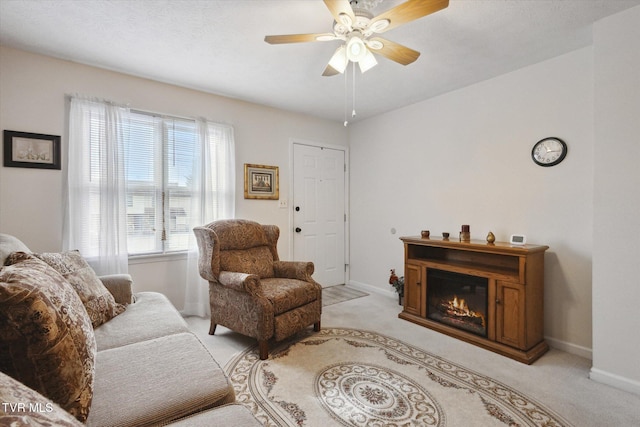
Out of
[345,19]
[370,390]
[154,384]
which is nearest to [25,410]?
[154,384]

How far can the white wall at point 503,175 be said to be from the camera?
2.54m

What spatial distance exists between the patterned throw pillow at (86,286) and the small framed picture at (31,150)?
3.91ft

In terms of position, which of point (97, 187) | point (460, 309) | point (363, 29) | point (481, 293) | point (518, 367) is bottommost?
point (518, 367)

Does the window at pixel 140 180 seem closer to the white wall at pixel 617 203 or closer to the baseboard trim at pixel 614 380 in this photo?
the white wall at pixel 617 203

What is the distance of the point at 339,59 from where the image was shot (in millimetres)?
2086

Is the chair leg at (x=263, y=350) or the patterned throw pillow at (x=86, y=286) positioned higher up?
the patterned throw pillow at (x=86, y=286)

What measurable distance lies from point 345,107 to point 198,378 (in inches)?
→ 139

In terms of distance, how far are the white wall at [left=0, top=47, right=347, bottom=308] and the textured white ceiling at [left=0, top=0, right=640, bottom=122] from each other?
0.44 ft

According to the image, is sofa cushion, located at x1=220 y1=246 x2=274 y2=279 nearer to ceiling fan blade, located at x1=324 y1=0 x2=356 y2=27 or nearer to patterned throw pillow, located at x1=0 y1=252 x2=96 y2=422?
patterned throw pillow, located at x1=0 y1=252 x2=96 y2=422

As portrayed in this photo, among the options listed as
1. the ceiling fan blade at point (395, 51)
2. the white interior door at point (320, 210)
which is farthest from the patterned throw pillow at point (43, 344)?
the white interior door at point (320, 210)

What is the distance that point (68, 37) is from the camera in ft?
7.69

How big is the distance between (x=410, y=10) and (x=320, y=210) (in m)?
3.14

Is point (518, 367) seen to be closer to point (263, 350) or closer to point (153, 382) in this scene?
point (263, 350)

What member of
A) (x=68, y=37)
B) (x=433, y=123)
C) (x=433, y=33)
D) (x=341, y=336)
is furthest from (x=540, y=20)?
(x=68, y=37)
